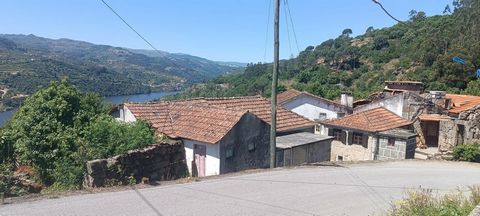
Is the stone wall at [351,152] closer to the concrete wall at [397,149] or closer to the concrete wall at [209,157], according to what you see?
the concrete wall at [397,149]

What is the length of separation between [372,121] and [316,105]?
895 cm

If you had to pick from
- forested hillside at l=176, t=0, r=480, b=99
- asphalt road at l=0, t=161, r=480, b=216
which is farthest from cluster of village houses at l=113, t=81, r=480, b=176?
forested hillside at l=176, t=0, r=480, b=99

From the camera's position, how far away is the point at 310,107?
36.2 meters

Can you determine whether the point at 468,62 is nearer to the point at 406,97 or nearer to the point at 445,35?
the point at 445,35

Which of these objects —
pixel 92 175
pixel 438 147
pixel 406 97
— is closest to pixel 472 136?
pixel 438 147

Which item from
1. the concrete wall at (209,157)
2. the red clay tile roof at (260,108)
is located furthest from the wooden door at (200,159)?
the red clay tile roof at (260,108)

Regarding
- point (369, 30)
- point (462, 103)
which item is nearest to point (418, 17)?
point (369, 30)

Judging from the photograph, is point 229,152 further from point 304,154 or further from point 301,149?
point 304,154

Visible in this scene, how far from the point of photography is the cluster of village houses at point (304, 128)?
55.8 feet

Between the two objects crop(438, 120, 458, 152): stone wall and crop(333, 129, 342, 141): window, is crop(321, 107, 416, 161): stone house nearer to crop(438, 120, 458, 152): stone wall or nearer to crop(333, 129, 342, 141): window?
crop(333, 129, 342, 141): window

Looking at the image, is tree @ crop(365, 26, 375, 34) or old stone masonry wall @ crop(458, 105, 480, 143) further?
tree @ crop(365, 26, 375, 34)

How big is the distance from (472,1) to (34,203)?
3626 inches

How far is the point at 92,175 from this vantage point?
428 inches

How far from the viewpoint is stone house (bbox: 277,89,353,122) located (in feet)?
113
